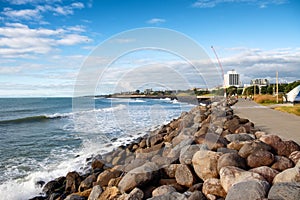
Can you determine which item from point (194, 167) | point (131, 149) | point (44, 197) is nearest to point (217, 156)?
point (194, 167)

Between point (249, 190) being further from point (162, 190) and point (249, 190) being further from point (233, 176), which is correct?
point (162, 190)

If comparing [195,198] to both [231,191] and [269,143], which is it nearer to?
[231,191]

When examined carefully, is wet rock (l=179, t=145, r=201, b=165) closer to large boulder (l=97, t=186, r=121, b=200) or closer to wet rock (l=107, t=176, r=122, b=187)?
wet rock (l=107, t=176, r=122, b=187)

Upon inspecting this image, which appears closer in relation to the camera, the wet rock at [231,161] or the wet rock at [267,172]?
the wet rock at [267,172]

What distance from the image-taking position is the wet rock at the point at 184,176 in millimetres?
5070

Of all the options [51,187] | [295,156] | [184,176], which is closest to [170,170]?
[184,176]

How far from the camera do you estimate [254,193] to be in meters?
3.68

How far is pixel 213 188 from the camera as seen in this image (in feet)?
14.6

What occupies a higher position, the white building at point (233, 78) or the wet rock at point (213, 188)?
the white building at point (233, 78)

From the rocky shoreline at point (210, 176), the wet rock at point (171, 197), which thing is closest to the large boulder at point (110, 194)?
the rocky shoreline at point (210, 176)

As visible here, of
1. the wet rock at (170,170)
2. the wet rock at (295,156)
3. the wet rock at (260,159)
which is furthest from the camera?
the wet rock at (170,170)

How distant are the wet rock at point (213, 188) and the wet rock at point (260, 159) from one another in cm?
80

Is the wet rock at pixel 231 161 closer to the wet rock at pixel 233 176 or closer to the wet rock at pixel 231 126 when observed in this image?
the wet rock at pixel 233 176

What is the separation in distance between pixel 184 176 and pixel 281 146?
2074 mm
